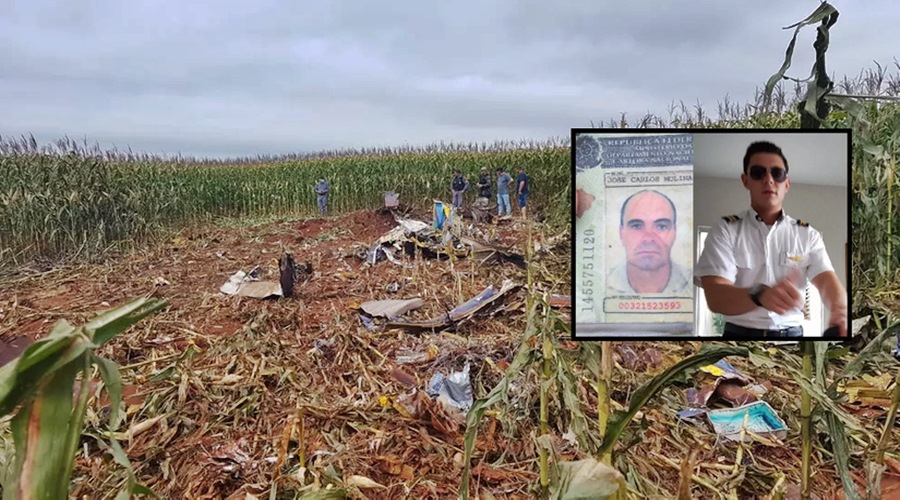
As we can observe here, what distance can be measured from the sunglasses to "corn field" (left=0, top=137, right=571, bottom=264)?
3834 millimetres

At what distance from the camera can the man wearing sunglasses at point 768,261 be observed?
38.9 inches

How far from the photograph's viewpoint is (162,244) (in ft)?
18.7

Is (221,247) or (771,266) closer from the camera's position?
(771,266)

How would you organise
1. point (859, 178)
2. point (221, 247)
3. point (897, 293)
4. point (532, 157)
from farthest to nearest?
1. point (532, 157)
2. point (221, 247)
3. point (859, 178)
4. point (897, 293)

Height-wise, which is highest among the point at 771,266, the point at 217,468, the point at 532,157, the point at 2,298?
the point at 532,157

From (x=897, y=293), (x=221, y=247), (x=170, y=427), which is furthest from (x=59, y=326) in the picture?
(x=221, y=247)

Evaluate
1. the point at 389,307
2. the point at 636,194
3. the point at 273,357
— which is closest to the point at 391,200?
the point at 389,307

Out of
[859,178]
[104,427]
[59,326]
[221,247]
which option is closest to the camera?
[59,326]

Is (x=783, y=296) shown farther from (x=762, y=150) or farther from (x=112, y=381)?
(x=112, y=381)

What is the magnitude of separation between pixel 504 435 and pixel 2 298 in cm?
394

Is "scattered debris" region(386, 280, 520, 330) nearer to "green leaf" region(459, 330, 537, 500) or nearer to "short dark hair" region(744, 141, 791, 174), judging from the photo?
"green leaf" region(459, 330, 537, 500)

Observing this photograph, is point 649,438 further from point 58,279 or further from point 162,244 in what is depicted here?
point 162,244

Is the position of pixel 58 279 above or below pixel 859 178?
below

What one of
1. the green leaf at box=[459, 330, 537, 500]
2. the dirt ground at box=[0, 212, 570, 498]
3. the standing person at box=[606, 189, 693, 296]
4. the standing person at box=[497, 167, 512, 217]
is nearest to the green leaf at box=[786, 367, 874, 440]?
the standing person at box=[606, 189, 693, 296]
